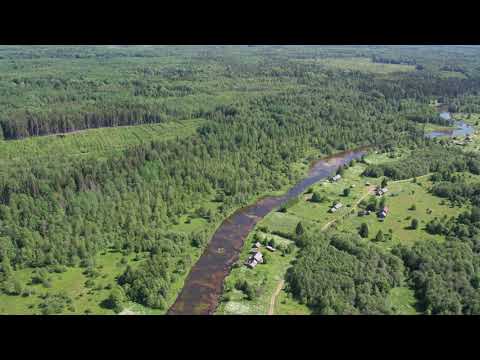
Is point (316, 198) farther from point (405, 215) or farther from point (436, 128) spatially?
point (436, 128)

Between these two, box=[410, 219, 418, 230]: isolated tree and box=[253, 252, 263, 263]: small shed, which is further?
box=[410, 219, 418, 230]: isolated tree

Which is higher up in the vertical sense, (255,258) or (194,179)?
(194,179)

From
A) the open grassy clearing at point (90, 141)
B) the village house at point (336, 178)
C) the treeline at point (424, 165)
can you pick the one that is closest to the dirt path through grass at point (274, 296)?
the village house at point (336, 178)

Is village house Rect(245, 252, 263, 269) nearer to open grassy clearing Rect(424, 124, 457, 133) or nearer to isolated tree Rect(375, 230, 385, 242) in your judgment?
isolated tree Rect(375, 230, 385, 242)

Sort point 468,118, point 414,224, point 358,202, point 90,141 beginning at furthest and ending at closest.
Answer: point 468,118 < point 90,141 < point 358,202 < point 414,224

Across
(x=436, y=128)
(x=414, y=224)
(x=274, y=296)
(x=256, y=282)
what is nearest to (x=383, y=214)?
(x=414, y=224)

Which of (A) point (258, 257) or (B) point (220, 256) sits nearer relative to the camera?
(A) point (258, 257)

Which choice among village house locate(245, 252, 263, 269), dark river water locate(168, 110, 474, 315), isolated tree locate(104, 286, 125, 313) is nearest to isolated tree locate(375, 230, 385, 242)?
village house locate(245, 252, 263, 269)
